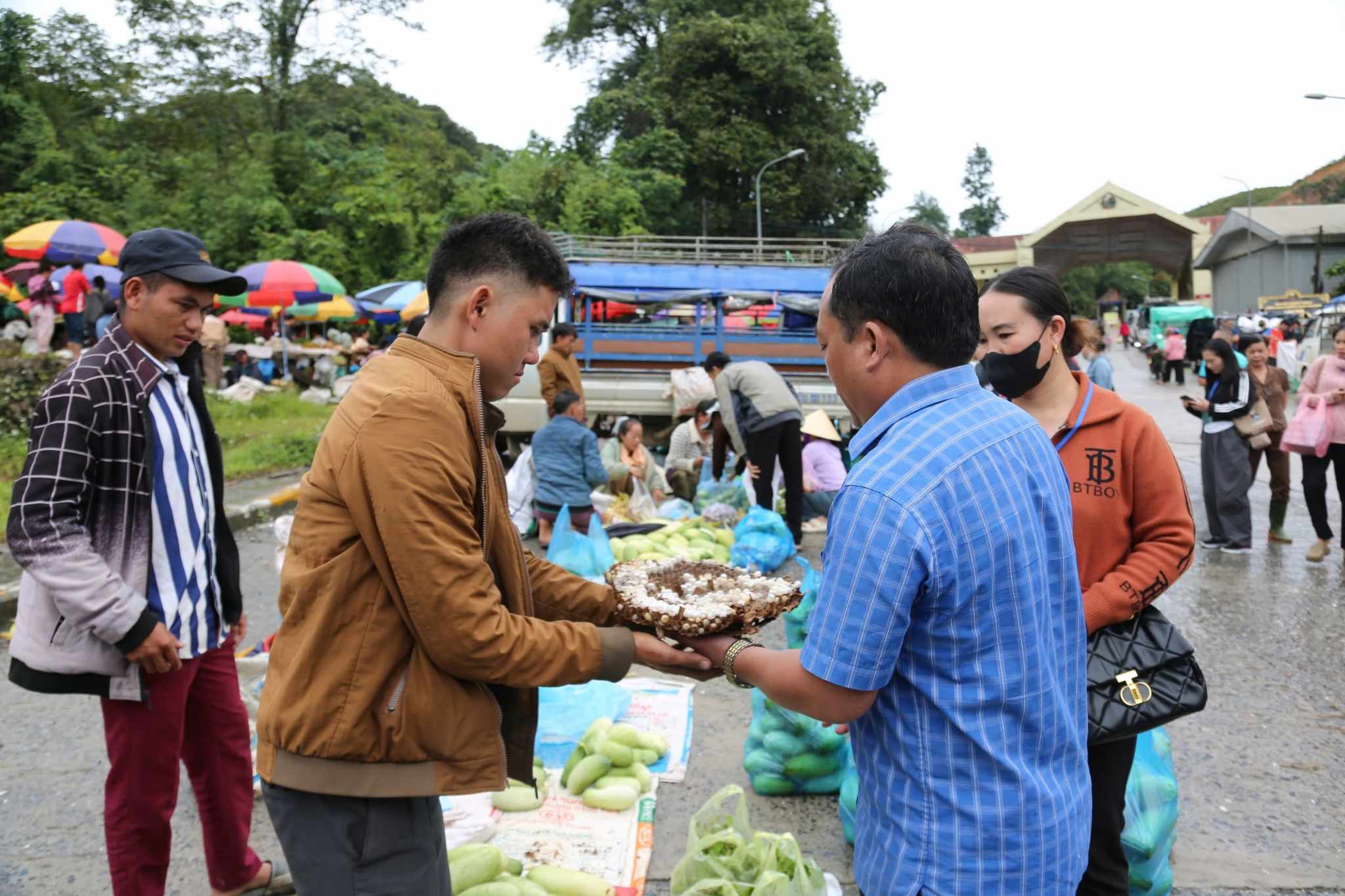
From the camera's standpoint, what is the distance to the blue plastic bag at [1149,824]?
2740 mm

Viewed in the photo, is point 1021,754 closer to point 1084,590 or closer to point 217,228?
point 1084,590

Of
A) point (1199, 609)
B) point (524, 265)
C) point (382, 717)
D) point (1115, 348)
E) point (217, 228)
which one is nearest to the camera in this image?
point (382, 717)

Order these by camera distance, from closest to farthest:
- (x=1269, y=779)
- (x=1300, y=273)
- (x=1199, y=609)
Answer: (x=1269, y=779) < (x=1199, y=609) < (x=1300, y=273)

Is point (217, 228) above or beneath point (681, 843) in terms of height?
above

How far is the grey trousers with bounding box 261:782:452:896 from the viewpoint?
173 cm

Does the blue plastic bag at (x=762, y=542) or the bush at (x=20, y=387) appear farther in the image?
the bush at (x=20, y=387)

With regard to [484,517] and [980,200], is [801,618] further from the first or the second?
[980,200]

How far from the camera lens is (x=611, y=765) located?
371 centimetres

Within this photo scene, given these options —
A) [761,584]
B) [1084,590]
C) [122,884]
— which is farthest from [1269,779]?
[122,884]

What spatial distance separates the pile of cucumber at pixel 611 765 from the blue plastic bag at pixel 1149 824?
1.75 metres

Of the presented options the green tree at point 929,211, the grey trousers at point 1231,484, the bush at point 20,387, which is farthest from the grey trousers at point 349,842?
the green tree at point 929,211

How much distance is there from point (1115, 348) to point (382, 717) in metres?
52.1

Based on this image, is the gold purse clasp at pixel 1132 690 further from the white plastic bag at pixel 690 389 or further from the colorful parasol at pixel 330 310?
the colorful parasol at pixel 330 310

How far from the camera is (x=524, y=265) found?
184cm
